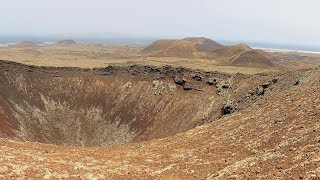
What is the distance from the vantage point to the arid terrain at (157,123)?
33.8 m

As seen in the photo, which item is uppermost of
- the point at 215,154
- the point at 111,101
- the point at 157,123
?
the point at 215,154

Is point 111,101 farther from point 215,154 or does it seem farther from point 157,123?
point 215,154

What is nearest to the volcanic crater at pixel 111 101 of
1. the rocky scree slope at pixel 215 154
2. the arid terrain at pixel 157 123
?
the arid terrain at pixel 157 123

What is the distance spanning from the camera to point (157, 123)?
94312mm

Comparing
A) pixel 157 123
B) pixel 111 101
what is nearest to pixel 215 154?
pixel 157 123

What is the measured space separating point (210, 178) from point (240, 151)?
7662 millimetres

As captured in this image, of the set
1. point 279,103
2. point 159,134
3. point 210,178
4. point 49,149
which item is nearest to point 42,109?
point 159,134

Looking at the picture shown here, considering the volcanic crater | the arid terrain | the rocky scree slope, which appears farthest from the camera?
the volcanic crater

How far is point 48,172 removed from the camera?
→ 108 feet

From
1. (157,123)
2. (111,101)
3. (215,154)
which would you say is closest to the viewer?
(215,154)

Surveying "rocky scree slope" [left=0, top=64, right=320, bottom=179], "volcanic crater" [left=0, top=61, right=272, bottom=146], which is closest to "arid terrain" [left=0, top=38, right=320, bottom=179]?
"rocky scree slope" [left=0, top=64, right=320, bottom=179]

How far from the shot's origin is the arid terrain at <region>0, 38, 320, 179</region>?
3381 centimetres

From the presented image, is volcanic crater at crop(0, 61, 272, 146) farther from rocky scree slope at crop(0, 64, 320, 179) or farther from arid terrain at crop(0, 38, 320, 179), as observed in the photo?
rocky scree slope at crop(0, 64, 320, 179)

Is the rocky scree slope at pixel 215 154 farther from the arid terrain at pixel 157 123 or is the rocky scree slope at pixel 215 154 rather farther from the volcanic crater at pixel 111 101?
the volcanic crater at pixel 111 101
